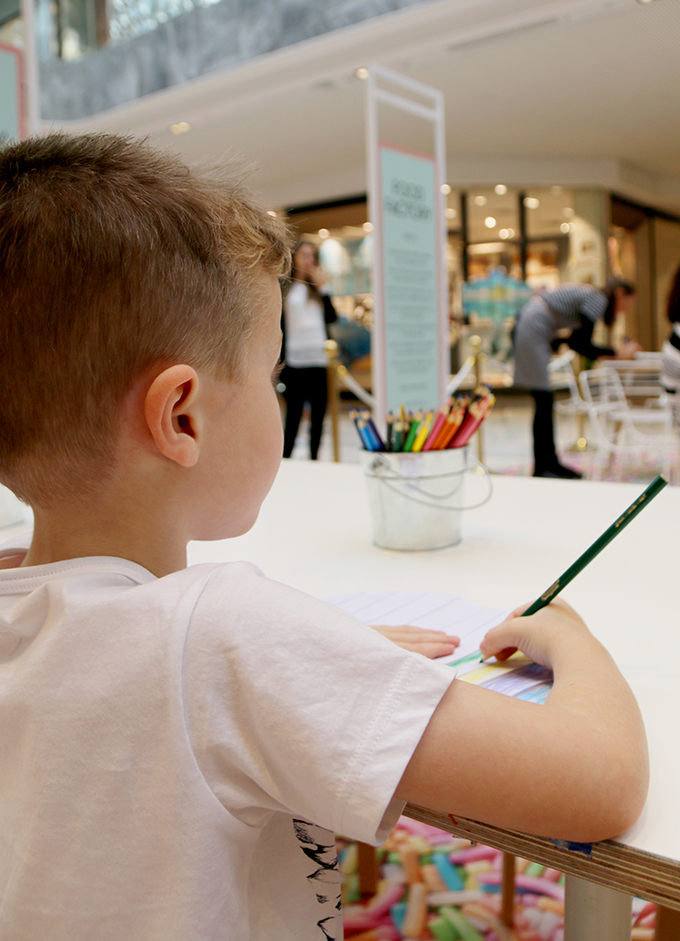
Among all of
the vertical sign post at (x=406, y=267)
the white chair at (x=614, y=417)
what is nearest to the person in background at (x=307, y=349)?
the vertical sign post at (x=406, y=267)

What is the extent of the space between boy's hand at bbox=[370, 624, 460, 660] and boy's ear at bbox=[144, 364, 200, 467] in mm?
194

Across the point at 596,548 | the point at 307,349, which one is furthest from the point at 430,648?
the point at 307,349

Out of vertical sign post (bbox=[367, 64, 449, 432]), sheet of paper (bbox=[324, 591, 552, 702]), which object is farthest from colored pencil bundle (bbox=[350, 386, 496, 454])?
vertical sign post (bbox=[367, 64, 449, 432])

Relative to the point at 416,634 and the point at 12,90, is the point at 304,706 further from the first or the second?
the point at 12,90

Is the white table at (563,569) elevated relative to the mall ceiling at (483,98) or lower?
lower

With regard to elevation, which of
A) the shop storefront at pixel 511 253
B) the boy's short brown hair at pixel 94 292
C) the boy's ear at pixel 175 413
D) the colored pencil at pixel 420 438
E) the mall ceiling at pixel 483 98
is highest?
the mall ceiling at pixel 483 98

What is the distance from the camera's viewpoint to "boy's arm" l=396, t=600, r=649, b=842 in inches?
12.9

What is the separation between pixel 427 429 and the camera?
0.85 metres

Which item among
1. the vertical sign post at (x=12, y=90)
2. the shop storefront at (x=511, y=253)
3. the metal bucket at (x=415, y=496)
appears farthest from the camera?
the shop storefront at (x=511, y=253)

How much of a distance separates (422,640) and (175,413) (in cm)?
Result: 25

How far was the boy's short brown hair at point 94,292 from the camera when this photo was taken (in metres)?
0.35

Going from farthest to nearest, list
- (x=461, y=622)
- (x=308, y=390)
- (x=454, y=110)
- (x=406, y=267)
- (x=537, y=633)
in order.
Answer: (x=454, y=110), (x=308, y=390), (x=406, y=267), (x=461, y=622), (x=537, y=633)

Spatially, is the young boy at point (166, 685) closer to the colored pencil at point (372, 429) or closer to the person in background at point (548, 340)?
the colored pencil at point (372, 429)

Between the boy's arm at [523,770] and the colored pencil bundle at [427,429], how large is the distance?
0.51 meters
